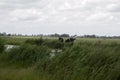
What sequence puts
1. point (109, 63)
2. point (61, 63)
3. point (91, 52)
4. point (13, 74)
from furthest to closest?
1. point (13, 74)
2. point (61, 63)
3. point (91, 52)
4. point (109, 63)

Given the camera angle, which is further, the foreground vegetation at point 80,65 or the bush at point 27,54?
the bush at point 27,54

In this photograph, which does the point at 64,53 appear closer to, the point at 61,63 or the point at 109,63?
the point at 61,63

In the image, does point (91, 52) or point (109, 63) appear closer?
point (109, 63)

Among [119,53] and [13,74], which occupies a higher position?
[119,53]

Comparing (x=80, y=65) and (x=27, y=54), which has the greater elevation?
(x=80, y=65)

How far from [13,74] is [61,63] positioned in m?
3.38

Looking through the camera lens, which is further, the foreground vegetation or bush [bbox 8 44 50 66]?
bush [bbox 8 44 50 66]

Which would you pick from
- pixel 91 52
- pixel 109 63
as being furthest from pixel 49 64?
pixel 109 63

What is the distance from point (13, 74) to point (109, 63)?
7.07 metres

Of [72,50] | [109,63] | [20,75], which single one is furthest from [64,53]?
[109,63]

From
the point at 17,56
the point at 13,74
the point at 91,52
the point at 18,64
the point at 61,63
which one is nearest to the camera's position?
the point at 91,52

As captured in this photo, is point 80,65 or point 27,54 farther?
point 27,54

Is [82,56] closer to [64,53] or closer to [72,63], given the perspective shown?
[72,63]

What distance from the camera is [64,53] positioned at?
17875 millimetres
